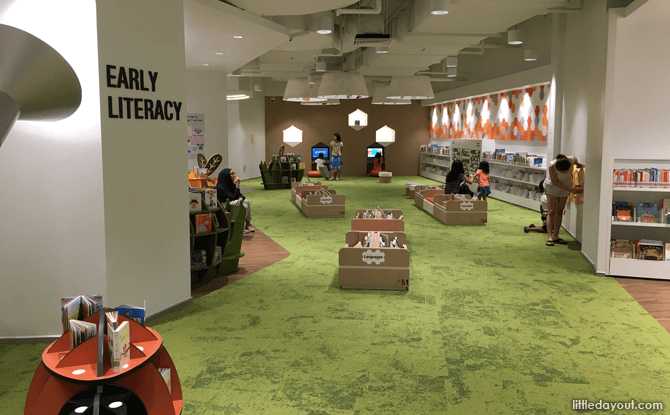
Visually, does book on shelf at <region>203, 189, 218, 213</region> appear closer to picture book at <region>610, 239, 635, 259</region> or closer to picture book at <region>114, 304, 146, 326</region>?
picture book at <region>114, 304, 146, 326</region>

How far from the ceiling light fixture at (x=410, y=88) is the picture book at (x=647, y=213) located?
24.6ft

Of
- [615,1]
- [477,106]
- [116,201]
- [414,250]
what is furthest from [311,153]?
[116,201]

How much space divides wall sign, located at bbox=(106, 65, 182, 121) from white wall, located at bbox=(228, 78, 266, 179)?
14.4 meters

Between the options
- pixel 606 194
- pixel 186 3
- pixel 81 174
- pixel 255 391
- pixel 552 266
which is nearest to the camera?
pixel 255 391

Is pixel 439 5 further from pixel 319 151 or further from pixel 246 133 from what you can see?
pixel 319 151

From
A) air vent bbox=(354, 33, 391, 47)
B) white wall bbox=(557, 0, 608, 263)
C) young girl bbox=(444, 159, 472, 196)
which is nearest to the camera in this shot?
white wall bbox=(557, 0, 608, 263)

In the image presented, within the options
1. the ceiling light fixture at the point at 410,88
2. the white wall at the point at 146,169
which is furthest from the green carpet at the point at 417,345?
the ceiling light fixture at the point at 410,88

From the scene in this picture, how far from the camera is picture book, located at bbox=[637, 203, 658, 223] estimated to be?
22.1ft

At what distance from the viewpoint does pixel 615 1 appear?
679 cm

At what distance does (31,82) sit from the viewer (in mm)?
2373

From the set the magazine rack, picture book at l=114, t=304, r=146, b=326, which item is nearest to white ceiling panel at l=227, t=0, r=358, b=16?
picture book at l=114, t=304, r=146, b=326

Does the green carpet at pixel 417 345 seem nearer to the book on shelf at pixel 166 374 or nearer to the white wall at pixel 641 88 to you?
the book on shelf at pixel 166 374

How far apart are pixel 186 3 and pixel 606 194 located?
5.44m

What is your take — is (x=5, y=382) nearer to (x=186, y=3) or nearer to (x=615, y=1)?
(x=186, y=3)
